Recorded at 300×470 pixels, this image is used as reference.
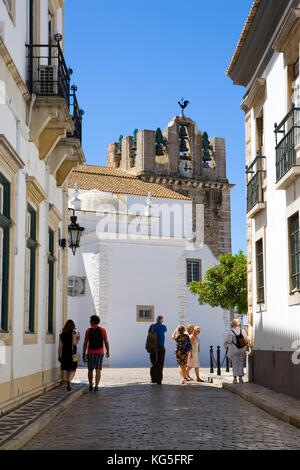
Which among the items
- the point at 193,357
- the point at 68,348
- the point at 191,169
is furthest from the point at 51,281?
the point at 191,169

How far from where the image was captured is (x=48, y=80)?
12.7 meters

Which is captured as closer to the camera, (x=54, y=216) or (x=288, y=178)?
(x=288, y=178)

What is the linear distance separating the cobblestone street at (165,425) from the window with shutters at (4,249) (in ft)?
5.54

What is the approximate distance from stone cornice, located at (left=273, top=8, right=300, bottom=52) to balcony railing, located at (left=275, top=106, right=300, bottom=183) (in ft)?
4.55

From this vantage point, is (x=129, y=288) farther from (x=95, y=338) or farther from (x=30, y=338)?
(x=30, y=338)

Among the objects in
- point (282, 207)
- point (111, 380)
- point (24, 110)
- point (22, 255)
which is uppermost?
point (24, 110)

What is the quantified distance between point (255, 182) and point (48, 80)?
5.49m

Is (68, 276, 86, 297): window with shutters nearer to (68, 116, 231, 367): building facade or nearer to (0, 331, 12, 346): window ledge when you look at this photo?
(68, 116, 231, 367): building facade

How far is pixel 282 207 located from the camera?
1367cm

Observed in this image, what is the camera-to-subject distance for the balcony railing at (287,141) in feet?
40.0

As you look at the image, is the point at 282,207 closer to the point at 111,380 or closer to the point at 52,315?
the point at 52,315

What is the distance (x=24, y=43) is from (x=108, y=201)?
1059 inches
